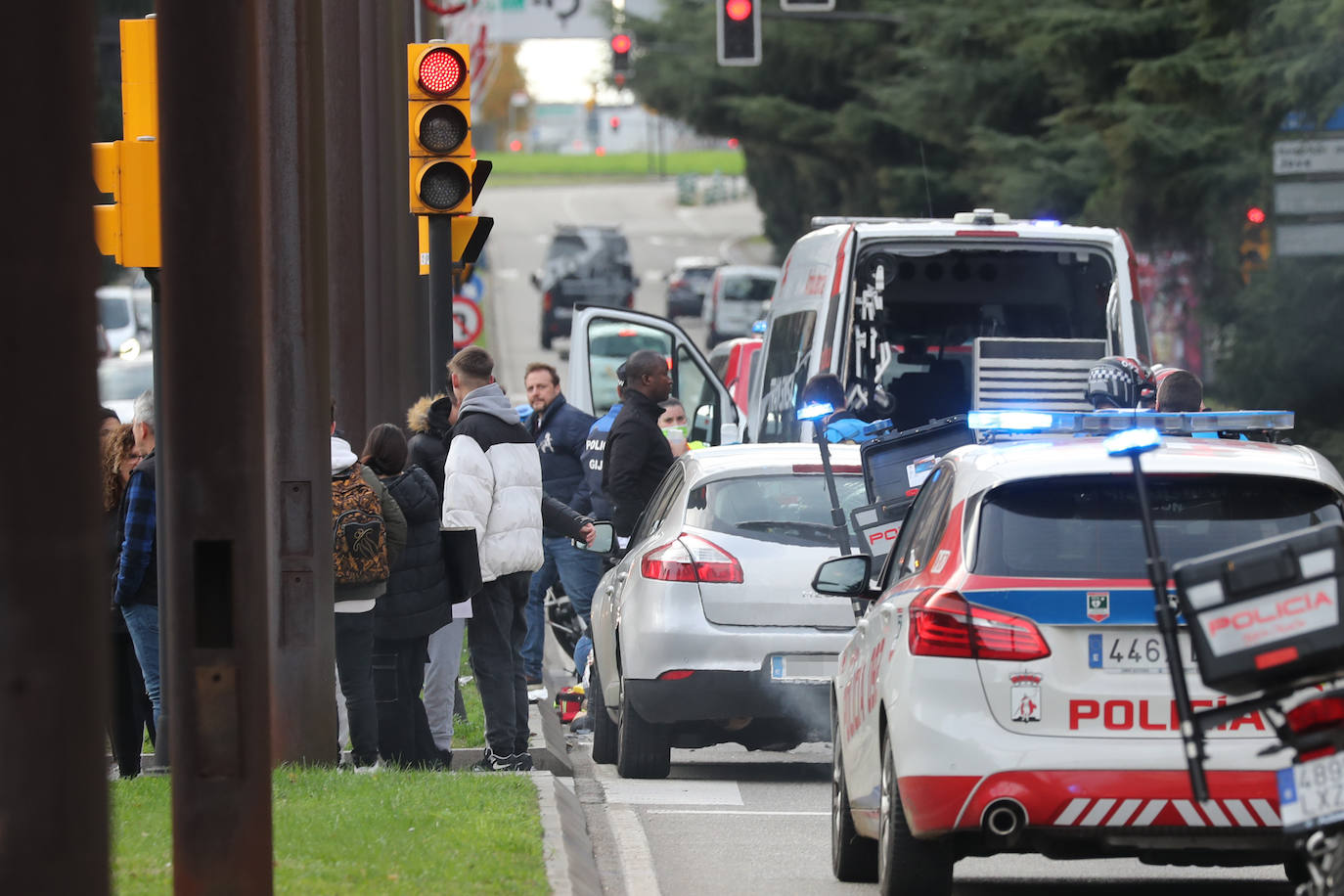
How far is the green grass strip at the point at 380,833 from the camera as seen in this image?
7246 mm

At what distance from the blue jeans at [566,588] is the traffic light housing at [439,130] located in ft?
8.08

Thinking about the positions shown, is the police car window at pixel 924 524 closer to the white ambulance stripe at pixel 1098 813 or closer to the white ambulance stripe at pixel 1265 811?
the white ambulance stripe at pixel 1098 813

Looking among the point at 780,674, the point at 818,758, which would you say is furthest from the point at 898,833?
the point at 818,758

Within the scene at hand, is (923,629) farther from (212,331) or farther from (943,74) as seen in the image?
(943,74)

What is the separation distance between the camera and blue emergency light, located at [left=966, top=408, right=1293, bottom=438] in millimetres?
7410

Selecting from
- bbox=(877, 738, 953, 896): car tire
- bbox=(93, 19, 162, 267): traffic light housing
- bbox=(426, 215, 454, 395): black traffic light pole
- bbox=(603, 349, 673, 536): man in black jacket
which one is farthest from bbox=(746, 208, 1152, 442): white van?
bbox=(877, 738, 953, 896): car tire

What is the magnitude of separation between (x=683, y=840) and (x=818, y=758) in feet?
9.26

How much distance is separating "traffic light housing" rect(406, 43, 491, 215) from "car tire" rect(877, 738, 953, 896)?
6.52m

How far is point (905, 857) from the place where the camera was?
7129mm

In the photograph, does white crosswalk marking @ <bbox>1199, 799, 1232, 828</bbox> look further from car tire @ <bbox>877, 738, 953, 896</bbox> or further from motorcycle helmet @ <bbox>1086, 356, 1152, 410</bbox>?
motorcycle helmet @ <bbox>1086, 356, 1152, 410</bbox>

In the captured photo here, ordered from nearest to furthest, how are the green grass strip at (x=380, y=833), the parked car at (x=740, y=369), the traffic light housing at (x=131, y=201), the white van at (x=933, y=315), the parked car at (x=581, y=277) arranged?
the green grass strip at (x=380, y=833), the traffic light housing at (x=131, y=201), the white van at (x=933, y=315), the parked car at (x=740, y=369), the parked car at (x=581, y=277)

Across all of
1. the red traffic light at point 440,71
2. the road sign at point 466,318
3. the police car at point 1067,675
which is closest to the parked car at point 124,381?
the road sign at point 466,318

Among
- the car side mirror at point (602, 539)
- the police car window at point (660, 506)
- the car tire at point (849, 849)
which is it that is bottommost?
the car tire at point (849, 849)

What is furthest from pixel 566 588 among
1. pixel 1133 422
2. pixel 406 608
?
pixel 1133 422
